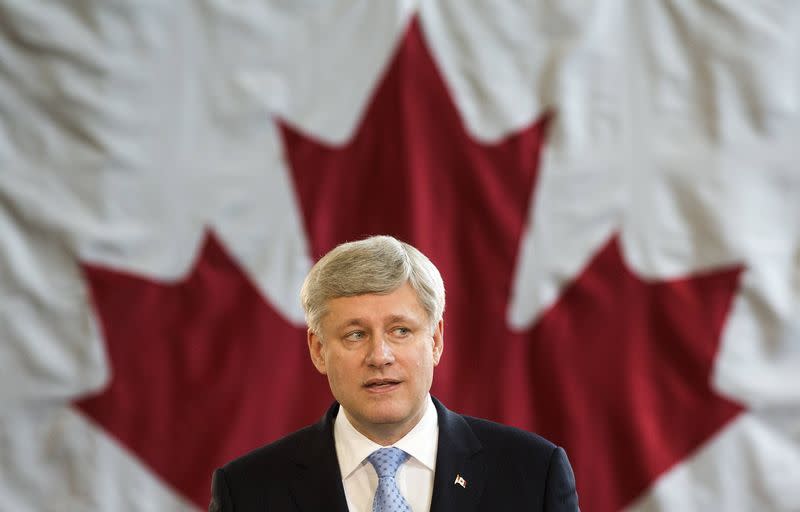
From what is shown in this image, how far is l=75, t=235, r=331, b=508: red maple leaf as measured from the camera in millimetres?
3562

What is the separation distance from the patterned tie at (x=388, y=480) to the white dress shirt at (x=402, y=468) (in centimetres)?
1

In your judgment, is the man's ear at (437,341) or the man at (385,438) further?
the man's ear at (437,341)

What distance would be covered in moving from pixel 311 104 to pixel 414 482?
1.93 metres

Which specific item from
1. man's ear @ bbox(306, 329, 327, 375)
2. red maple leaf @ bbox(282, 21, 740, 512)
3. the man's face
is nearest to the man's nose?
the man's face

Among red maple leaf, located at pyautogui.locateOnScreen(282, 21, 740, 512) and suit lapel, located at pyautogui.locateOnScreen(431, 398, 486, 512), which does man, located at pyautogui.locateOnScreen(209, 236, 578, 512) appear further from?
red maple leaf, located at pyautogui.locateOnScreen(282, 21, 740, 512)

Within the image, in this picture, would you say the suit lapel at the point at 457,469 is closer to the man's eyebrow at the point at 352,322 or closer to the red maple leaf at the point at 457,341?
the man's eyebrow at the point at 352,322

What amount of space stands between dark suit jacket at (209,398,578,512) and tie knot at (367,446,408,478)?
0.07 metres

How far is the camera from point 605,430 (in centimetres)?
354

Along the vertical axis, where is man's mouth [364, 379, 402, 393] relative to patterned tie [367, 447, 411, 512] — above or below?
above

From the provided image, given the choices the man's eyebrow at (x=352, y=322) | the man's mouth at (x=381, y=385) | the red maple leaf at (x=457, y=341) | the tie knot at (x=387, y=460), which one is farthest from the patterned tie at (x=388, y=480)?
the red maple leaf at (x=457, y=341)

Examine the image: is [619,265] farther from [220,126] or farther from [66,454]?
[66,454]

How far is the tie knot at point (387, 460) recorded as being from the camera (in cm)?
194

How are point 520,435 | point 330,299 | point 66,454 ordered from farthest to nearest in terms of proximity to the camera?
point 66,454, point 520,435, point 330,299

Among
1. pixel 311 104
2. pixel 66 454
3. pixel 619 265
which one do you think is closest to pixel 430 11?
pixel 311 104
